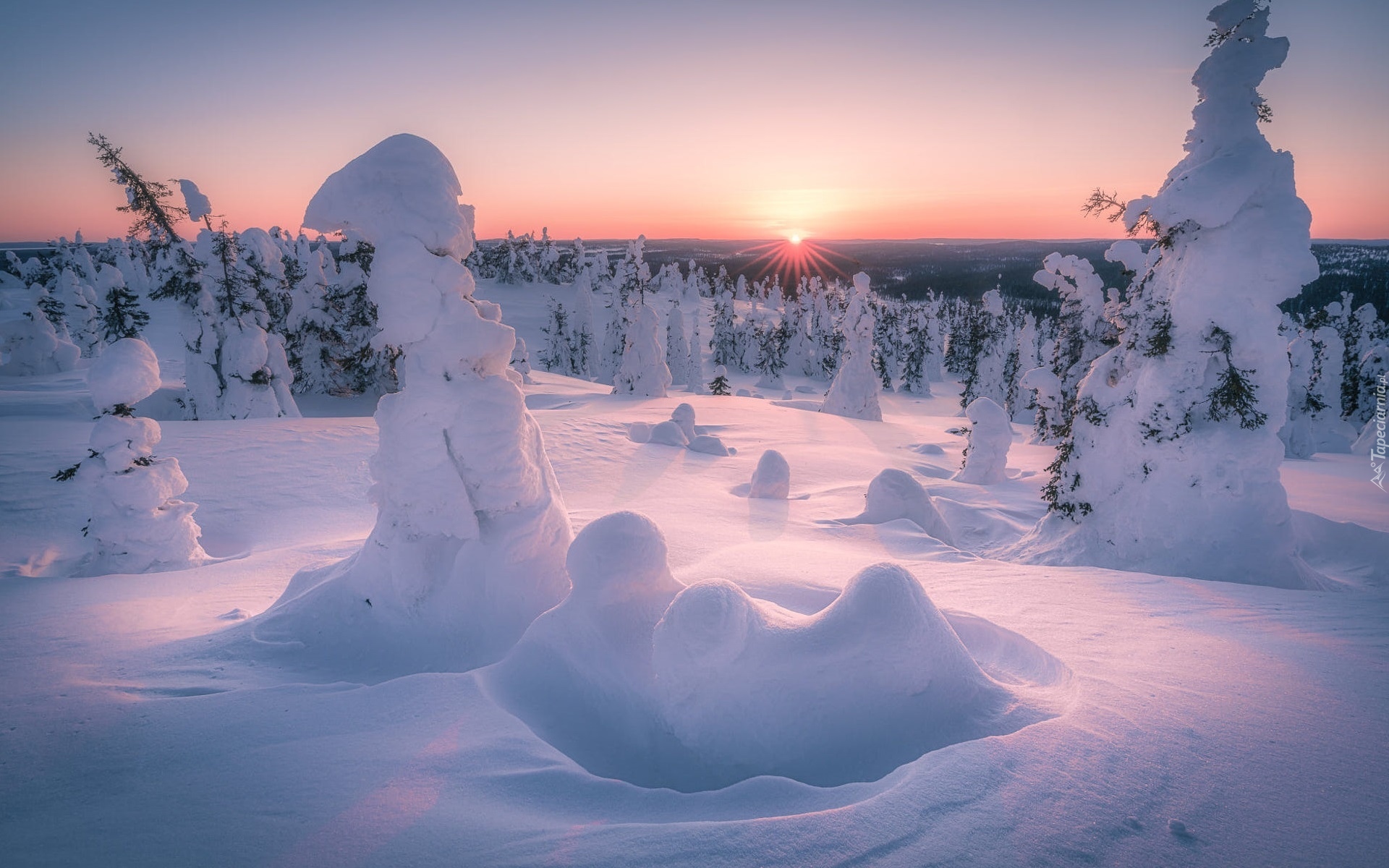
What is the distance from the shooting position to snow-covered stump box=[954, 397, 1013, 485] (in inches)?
580

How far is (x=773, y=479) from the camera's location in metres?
12.2

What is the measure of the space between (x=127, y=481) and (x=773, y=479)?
998 centimetres

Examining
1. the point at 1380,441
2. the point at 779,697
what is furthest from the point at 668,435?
the point at 1380,441

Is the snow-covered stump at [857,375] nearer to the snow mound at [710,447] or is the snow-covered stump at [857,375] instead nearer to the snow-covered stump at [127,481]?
the snow mound at [710,447]

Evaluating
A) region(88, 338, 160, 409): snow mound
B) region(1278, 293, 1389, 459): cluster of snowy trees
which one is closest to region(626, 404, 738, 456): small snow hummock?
region(88, 338, 160, 409): snow mound

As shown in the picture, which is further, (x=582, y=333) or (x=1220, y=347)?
(x=582, y=333)

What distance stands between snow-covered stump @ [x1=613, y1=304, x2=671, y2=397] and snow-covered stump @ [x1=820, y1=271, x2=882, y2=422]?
8681 millimetres

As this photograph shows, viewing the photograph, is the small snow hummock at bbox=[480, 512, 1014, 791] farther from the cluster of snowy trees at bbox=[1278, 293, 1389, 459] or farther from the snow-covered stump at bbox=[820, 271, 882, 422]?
the snow-covered stump at bbox=[820, 271, 882, 422]

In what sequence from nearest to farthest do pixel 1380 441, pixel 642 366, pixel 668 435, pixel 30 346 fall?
pixel 1380 441 < pixel 668 435 < pixel 30 346 < pixel 642 366

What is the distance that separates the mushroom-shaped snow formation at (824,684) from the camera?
3.25 metres

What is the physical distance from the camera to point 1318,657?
3.77 m

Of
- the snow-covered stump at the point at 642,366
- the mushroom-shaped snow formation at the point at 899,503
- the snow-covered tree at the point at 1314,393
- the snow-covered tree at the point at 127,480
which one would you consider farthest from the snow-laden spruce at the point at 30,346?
the snow-covered tree at the point at 1314,393

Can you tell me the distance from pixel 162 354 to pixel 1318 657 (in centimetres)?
4446

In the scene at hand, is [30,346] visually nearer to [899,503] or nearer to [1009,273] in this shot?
[899,503]
